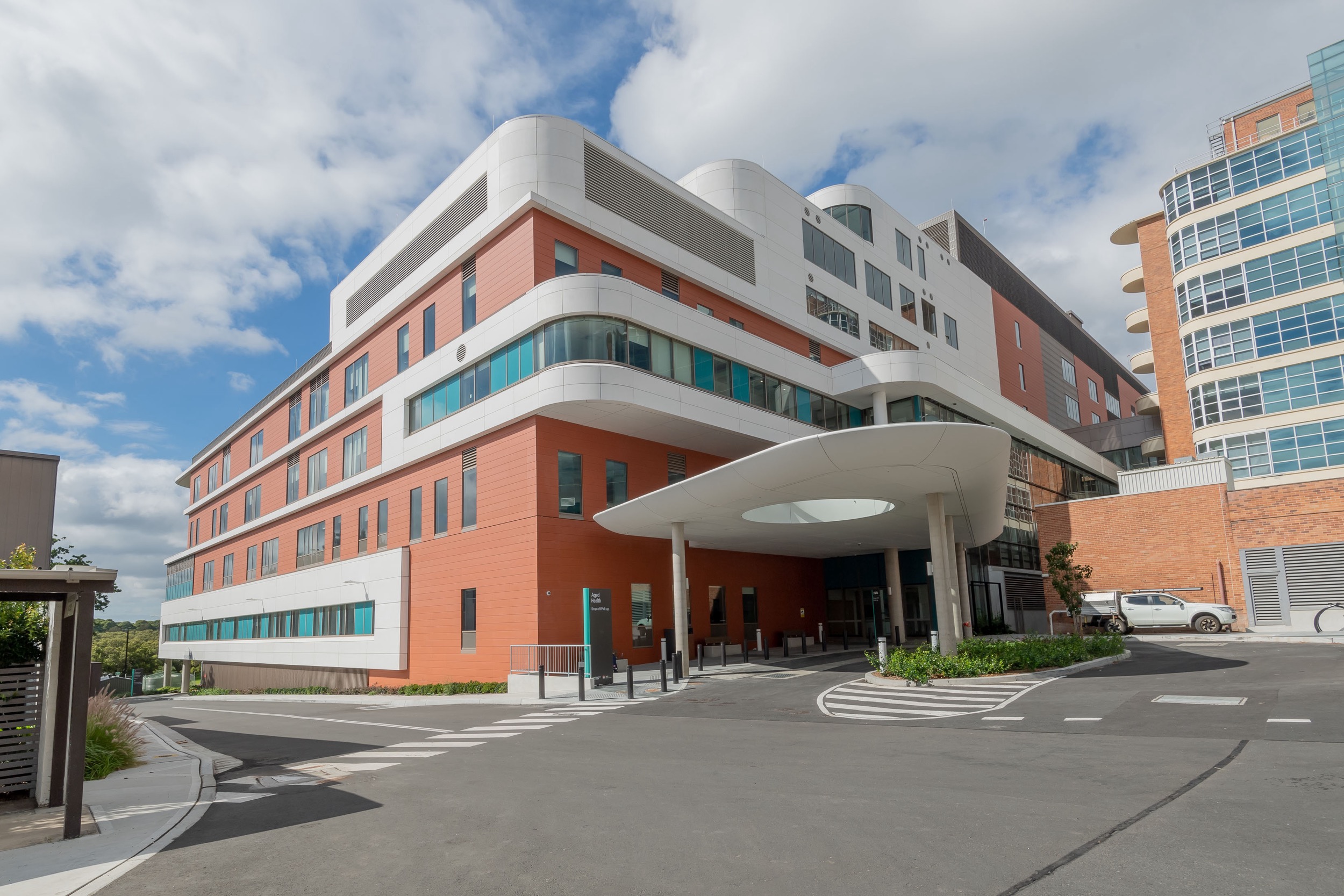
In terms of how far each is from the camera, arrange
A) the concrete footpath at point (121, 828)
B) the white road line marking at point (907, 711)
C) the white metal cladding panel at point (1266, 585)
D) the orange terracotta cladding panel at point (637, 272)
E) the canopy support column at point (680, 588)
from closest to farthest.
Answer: the concrete footpath at point (121, 828), the white road line marking at point (907, 711), the canopy support column at point (680, 588), the orange terracotta cladding panel at point (637, 272), the white metal cladding panel at point (1266, 585)

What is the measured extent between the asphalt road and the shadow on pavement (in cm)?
344

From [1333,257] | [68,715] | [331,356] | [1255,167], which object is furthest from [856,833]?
[1255,167]

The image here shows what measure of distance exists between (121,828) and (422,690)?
21939mm

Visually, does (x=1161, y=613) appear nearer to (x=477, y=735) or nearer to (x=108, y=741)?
(x=477, y=735)

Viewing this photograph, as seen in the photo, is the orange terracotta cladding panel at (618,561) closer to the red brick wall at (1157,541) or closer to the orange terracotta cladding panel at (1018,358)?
the red brick wall at (1157,541)

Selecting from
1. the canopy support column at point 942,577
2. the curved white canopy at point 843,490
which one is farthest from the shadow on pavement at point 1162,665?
the curved white canopy at point 843,490

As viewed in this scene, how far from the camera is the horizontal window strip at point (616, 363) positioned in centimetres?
2681

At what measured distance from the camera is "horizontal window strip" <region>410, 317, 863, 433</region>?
1056 inches

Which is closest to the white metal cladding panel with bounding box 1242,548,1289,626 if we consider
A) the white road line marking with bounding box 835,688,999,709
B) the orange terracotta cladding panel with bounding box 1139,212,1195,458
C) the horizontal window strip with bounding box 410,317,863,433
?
the orange terracotta cladding panel with bounding box 1139,212,1195,458

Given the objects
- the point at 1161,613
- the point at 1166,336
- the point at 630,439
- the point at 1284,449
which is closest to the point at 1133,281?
the point at 1166,336

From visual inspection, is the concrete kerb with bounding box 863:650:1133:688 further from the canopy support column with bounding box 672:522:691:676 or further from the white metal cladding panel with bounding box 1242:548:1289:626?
the white metal cladding panel with bounding box 1242:548:1289:626

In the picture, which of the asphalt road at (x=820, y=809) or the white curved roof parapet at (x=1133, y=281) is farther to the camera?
the white curved roof parapet at (x=1133, y=281)

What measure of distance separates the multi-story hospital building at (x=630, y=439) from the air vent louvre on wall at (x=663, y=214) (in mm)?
112

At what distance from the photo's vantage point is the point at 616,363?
88.0 ft
